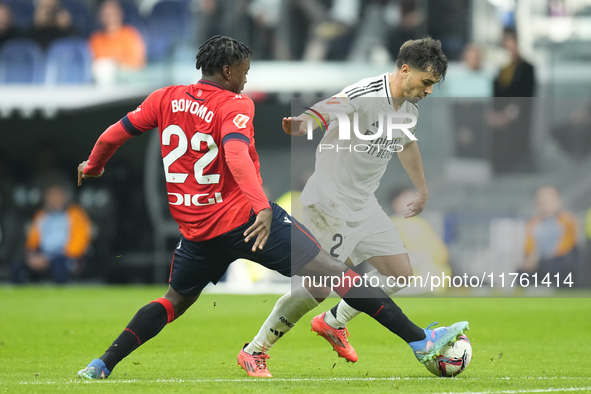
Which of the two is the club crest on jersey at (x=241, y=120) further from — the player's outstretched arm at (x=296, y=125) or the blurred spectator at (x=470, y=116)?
the blurred spectator at (x=470, y=116)

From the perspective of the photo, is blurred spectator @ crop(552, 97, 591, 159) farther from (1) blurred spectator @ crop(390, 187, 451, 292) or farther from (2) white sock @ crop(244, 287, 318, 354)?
(2) white sock @ crop(244, 287, 318, 354)

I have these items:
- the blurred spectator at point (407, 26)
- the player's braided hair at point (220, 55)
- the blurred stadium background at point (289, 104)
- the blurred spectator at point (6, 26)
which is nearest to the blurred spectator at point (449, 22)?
the blurred stadium background at point (289, 104)

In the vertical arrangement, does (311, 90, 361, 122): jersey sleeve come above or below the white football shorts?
above

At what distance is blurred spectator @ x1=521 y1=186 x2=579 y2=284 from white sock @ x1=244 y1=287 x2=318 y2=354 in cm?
770

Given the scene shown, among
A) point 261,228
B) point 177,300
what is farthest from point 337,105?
point 177,300

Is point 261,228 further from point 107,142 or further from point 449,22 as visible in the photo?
point 449,22

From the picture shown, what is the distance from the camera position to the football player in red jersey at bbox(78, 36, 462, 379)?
449 centimetres

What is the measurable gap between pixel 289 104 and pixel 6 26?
530 cm

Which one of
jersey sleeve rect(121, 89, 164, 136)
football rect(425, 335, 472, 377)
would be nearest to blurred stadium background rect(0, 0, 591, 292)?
football rect(425, 335, 472, 377)

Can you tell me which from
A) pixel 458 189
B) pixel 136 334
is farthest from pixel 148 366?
pixel 458 189

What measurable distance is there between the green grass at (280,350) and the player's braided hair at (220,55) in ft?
5.66

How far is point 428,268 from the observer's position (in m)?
12.1

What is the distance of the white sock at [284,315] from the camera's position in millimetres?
5062

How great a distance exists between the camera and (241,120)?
4371mm
